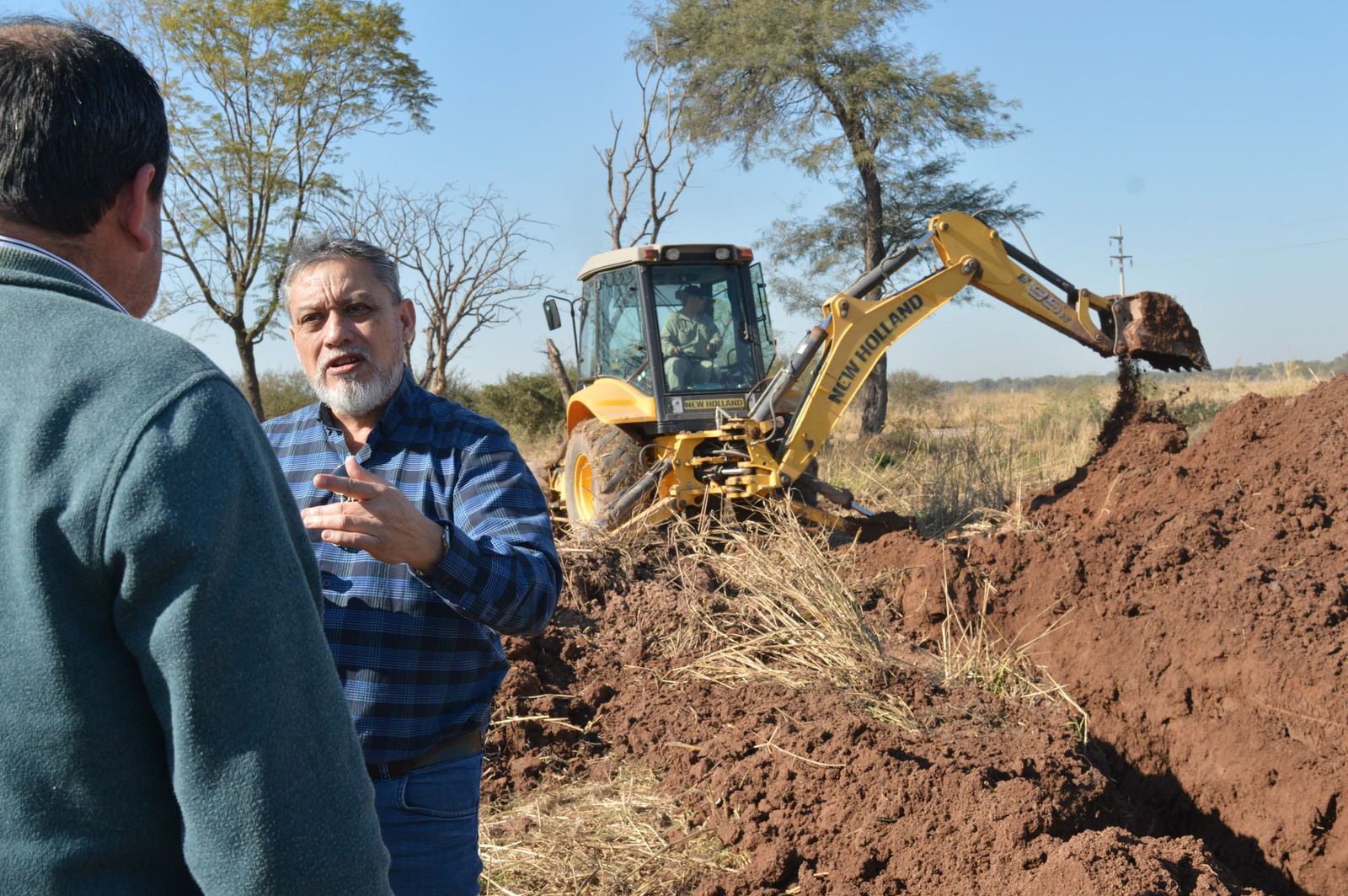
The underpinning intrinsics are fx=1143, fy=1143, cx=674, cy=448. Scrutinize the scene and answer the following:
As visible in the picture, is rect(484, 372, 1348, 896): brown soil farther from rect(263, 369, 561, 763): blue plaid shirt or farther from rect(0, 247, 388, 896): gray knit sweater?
rect(0, 247, 388, 896): gray knit sweater

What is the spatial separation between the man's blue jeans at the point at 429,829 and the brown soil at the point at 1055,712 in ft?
5.21

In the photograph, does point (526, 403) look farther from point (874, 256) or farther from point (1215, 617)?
point (1215, 617)

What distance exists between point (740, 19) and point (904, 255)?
41.5ft

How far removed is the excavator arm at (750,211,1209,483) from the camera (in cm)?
859

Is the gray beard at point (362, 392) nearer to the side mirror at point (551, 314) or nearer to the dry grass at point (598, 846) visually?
the dry grass at point (598, 846)

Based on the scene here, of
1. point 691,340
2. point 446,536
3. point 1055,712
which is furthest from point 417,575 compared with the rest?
point 691,340

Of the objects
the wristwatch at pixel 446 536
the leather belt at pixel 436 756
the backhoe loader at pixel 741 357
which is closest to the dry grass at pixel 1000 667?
the backhoe loader at pixel 741 357

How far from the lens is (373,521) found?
6.20 feet

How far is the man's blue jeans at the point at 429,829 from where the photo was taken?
7.71 ft

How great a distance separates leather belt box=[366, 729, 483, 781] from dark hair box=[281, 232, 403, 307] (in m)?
1.06

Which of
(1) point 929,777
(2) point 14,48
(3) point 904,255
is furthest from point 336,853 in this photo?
(3) point 904,255

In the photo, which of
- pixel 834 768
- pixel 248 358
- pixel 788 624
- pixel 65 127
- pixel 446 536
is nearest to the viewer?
pixel 65 127

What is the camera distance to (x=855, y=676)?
521 cm

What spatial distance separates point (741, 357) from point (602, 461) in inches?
60.1
